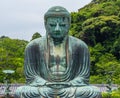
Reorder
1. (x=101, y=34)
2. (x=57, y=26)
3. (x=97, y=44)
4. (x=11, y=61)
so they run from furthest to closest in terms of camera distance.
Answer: (x=101, y=34) → (x=97, y=44) → (x=11, y=61) → (x=57, y=26)

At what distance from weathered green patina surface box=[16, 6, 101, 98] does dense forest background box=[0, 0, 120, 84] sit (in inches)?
904

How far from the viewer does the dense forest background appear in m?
38.5

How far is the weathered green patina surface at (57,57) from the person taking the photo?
41.0 ft

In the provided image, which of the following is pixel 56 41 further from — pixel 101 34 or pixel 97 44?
pixel 101 34

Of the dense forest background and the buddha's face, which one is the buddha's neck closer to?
the buddha's face

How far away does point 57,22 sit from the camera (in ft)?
41.3

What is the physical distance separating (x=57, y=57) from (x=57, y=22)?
2.50ft

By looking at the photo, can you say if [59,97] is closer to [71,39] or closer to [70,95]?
[70,95]

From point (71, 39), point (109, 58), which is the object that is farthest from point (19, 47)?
point (71, 39)

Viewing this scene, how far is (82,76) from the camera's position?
12562 mm

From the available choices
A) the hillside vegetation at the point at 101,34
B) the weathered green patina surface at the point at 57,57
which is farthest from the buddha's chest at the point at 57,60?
the hillside vegetation at the point at 101,34

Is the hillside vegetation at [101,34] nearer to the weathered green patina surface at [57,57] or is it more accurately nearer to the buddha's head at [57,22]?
the weathered green patina surface at [57,57]

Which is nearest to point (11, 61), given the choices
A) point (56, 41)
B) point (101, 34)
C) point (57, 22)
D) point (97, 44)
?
point (97, 44)

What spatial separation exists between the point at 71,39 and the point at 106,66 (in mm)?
27022
